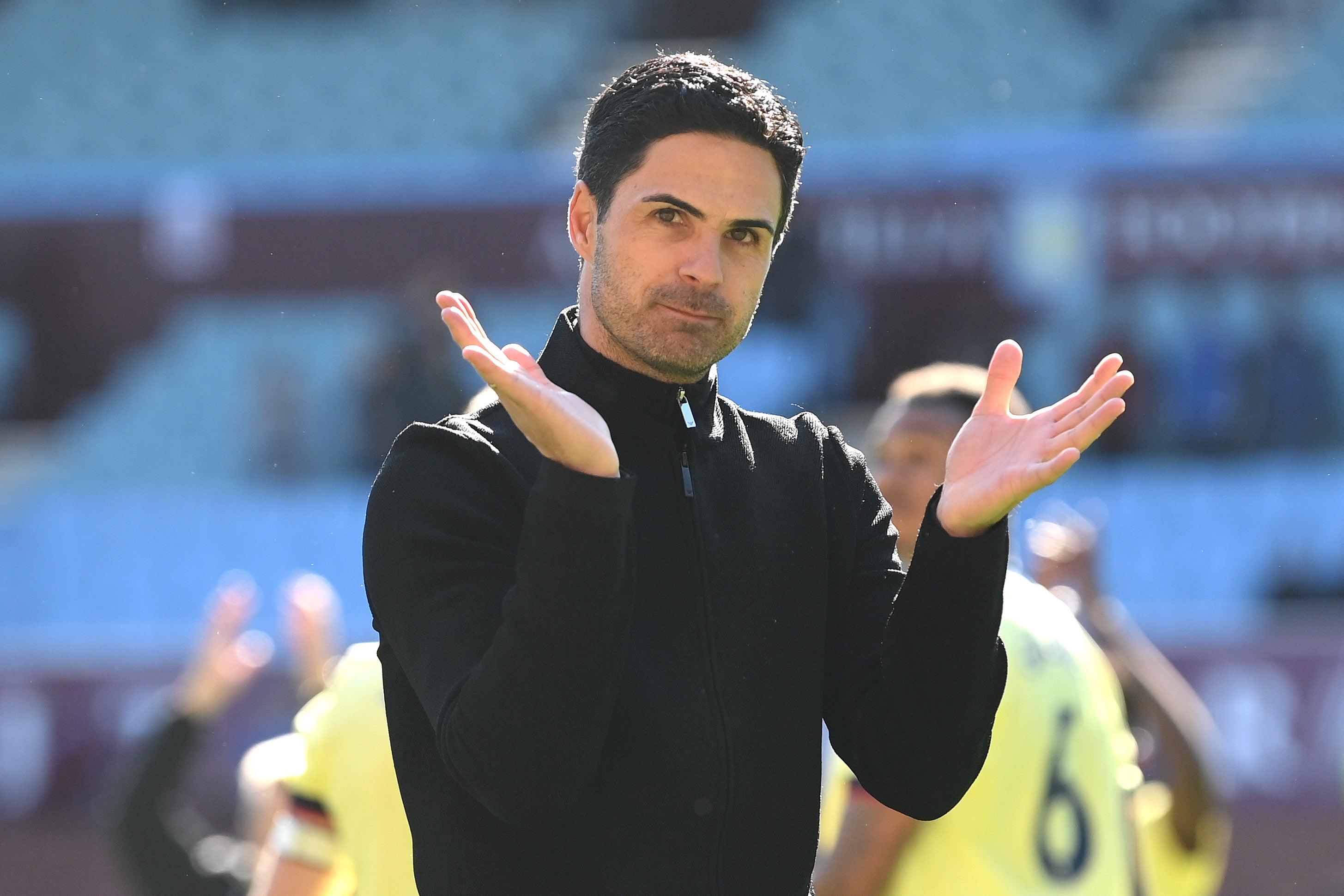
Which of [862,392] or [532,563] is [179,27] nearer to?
[862,392]

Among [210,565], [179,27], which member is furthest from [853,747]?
[179,27]

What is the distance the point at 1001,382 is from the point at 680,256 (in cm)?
37

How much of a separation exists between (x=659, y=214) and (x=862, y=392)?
9093 mm

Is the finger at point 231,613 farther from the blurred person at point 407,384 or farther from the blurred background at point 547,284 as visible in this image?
the blurred person at point 407,384

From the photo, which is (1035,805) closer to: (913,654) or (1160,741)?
(913,654)

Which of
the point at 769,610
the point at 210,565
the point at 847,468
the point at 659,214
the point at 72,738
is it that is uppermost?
the point at 659,214

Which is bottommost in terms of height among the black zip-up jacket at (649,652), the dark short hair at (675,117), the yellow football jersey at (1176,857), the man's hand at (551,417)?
the yellow football jersey at (1176,857)

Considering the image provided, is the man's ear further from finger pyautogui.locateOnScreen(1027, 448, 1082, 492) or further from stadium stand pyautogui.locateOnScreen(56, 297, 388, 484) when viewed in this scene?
stadium stand pyautogui.locateOnScreen(56, 297, 388, 484)

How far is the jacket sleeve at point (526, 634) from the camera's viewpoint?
1519mm

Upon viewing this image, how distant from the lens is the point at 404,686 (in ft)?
5.73

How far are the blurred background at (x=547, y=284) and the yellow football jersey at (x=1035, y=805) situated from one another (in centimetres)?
674

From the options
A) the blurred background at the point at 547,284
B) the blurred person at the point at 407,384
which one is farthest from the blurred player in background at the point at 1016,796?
the blurred person at the point at 407,384

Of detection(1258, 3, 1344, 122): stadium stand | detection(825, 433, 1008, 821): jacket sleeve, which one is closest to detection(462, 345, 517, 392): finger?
detection(825, 433, 1008, 821): jacket sleeve

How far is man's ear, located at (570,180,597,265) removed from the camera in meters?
1.86
